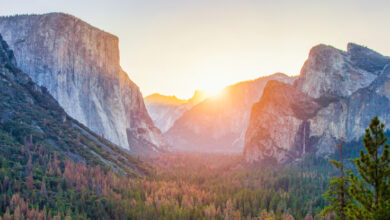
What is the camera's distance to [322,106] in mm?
116000

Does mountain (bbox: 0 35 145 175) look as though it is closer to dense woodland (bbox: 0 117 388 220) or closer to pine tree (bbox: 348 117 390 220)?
dense woodland (bbox: 0 117 388 220)

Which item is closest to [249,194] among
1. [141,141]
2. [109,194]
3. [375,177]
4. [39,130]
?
[109,194]

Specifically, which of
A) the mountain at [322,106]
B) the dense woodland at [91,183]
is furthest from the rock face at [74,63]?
the mountain at [322,106]

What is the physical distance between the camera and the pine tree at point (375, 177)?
1642cm

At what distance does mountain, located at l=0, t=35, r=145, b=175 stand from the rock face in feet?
46.5

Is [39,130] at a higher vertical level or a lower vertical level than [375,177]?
higher

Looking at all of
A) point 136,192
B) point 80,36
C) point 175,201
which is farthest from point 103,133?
point 175,201

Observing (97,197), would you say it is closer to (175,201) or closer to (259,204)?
(175,201)

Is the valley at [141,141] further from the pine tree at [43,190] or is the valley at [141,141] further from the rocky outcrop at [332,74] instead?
the rocky outcrop at [332,74]

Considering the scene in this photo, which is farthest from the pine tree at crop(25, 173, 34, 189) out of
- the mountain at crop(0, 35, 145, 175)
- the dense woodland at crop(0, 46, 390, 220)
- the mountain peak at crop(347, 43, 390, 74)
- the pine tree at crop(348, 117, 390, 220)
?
the mountain peak at crop(347, 43, 390, 74)

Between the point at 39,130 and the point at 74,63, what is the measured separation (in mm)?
44843

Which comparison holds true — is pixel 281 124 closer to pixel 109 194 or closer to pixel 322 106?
pixel 322 106

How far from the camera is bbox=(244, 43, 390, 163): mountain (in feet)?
363

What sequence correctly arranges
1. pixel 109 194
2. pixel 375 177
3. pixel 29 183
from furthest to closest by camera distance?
1. pixel 109 194
2. pixel 29 183
3. pixel 375 177
